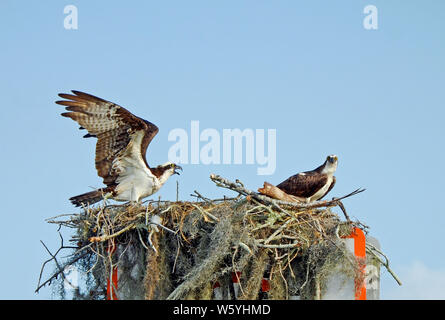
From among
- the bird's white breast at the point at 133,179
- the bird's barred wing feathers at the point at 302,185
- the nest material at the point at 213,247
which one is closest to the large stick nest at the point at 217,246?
the nest material at the point at 213,247

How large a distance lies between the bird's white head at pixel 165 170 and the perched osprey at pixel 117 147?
0.05ft

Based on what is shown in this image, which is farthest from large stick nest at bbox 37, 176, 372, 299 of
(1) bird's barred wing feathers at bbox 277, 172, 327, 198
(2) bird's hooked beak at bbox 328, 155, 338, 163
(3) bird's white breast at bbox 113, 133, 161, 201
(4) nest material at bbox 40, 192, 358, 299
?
(3) bird's white breast at bbox 113, 133, 161, 201

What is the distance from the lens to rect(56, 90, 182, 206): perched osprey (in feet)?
27.6

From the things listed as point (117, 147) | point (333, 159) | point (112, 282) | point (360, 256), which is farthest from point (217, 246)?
point (117, 147)

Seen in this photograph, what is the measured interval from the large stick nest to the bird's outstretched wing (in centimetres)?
144

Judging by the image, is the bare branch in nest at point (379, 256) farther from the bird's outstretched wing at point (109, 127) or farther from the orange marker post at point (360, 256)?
the bird's outstretched wing at point (109, 127)

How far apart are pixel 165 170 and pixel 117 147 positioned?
0.81m

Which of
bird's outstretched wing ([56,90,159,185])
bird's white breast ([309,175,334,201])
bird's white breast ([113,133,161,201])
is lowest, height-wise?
bird's white breast ([309,175,334,201])

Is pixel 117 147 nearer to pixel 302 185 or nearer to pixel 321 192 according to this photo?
pixel 302 185

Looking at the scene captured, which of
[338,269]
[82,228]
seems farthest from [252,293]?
→ [82,228]

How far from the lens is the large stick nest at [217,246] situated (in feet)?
21.8

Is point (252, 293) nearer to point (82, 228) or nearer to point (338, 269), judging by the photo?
point (338, 269)

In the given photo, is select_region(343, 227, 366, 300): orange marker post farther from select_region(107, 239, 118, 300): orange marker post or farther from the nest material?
select_region(107, 239, 118, 300): orange marker post
